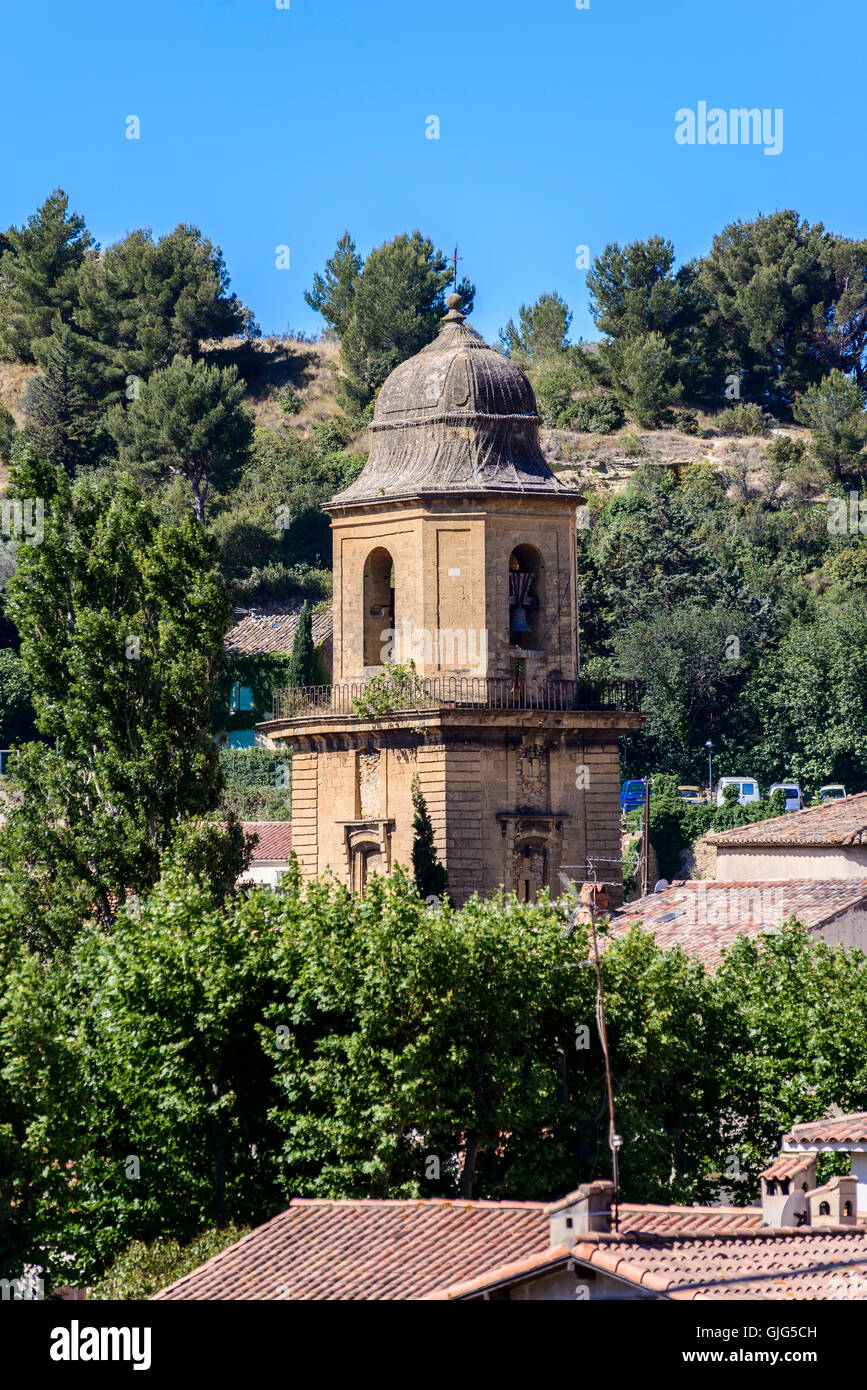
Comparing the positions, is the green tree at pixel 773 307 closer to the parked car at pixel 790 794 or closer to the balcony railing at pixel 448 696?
the parked car at pixel 790 794

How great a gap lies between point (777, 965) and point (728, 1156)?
3.66 m

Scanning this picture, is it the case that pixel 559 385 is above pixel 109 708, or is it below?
above

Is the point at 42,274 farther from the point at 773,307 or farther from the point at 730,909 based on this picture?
the point at 730,909

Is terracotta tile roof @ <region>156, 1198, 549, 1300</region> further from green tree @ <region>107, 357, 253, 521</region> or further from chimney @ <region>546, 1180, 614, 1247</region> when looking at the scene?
green tree @ <region>107, 357, 253, 521</region>

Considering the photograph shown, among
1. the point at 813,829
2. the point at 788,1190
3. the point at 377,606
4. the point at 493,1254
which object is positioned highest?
the point at 377,606

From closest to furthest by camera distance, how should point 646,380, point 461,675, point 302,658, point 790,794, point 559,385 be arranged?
point 461,675 → point 790,794 → point 302,658 → point 646,380 → point 559,385

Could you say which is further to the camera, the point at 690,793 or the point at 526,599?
the point at 690,793

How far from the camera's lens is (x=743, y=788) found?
78.9 m

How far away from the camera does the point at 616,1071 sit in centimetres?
3172

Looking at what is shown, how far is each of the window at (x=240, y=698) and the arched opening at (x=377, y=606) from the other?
122 ft

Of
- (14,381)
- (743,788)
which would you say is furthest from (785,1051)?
(14,381)

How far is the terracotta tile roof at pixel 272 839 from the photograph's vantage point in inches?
2576

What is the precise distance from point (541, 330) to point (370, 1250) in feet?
327

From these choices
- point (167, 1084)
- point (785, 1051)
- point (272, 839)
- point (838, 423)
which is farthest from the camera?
point (838, 423)
